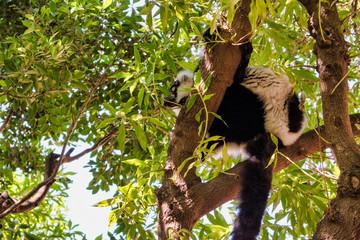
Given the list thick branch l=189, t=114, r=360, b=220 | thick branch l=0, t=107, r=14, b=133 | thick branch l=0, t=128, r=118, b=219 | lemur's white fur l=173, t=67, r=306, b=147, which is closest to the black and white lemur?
lemur's white fur l=173, t=67, r=306, b=147

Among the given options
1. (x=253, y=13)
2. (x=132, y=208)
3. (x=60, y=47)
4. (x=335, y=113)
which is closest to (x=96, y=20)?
(x=60, y=47)

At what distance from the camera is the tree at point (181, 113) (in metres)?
1.72

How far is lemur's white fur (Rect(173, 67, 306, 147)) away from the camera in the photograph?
2805mm

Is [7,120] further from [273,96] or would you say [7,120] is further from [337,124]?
[337,124]

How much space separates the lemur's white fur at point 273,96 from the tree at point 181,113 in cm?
22

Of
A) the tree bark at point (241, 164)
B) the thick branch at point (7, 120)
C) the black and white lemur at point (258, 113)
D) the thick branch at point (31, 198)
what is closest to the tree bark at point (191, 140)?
the tree bark at point (241, 164)

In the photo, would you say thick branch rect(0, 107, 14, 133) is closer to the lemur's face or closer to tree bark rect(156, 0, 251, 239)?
the lemur's face

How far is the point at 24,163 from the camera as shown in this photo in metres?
3.55

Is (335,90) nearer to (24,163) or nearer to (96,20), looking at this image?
(96,20)

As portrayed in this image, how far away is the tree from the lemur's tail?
69 mm

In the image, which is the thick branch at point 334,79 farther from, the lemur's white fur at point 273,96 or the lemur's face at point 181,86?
the lemur's face at point 181,86

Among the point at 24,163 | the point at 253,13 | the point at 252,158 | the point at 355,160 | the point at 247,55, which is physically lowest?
the point at 355,160

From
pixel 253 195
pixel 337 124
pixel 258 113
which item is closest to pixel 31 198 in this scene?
pixel 253 195

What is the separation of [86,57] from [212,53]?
134 cm
